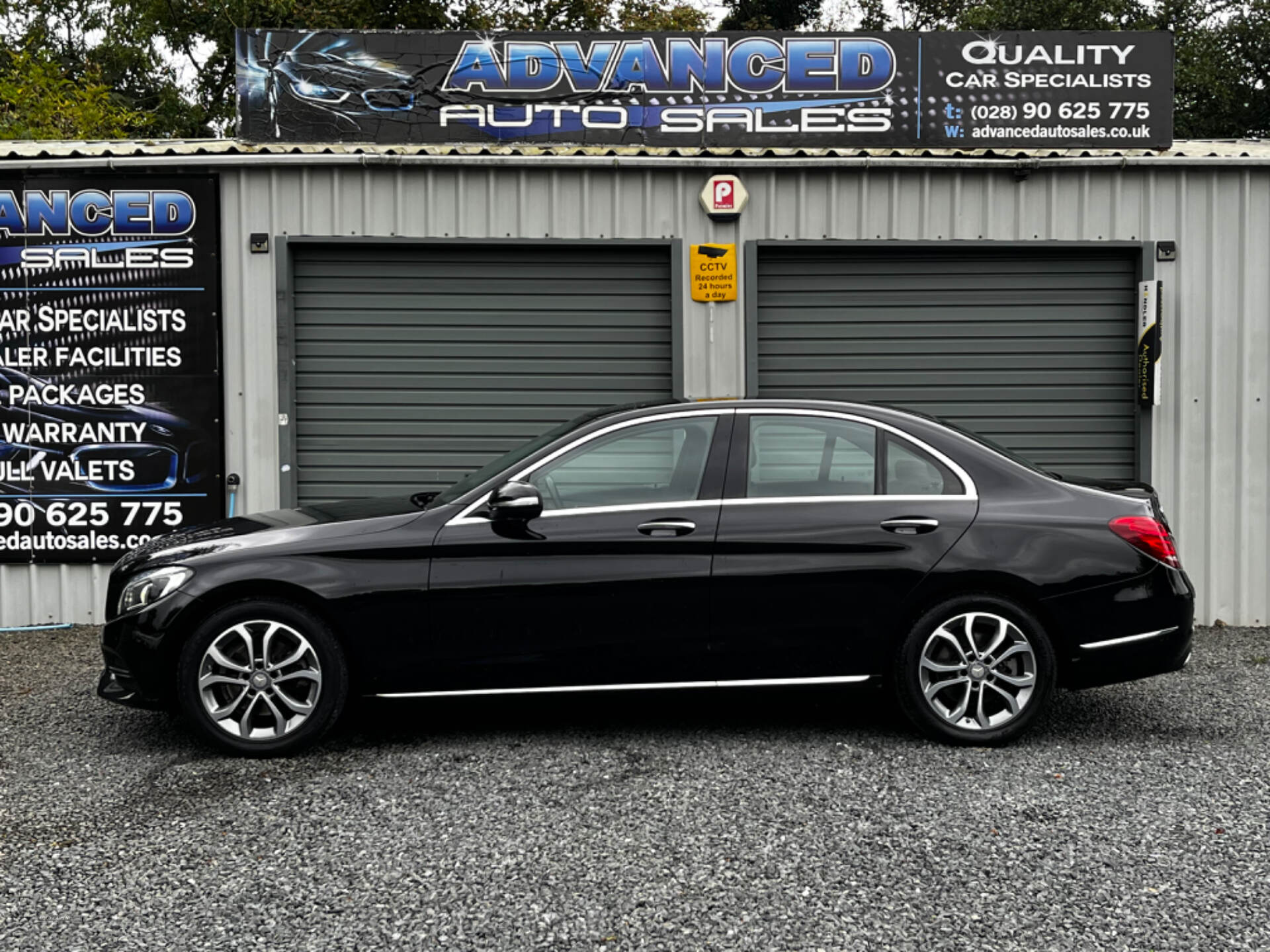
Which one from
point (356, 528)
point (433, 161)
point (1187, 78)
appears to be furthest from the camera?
point (1187, 78)

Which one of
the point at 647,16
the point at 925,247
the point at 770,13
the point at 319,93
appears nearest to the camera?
the point at 319,93

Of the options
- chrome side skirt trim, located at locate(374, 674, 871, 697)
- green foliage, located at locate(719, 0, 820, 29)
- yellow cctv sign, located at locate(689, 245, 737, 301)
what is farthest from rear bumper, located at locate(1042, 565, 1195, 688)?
green foliage, located at locate(719, 0, 820, 29)

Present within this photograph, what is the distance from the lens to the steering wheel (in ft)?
16.8

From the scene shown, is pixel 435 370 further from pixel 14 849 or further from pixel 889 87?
pixel 14 849

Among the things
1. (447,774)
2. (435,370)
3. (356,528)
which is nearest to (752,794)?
(447,774)

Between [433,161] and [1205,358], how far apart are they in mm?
5756

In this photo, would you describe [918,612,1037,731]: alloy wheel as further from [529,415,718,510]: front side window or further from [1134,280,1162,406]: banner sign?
[1134,280,1162,406]: banner sign

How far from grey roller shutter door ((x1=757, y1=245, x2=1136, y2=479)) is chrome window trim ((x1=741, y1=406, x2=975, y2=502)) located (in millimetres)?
3208

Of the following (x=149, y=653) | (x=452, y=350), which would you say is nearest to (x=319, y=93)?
(x=452, y=350)

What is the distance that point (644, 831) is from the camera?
4.05 meters

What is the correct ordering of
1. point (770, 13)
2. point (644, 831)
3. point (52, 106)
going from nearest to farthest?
1. point (644, 831)
2. point (52, 106)
3. point (770, 13)

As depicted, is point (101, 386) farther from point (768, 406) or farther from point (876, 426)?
point (876, 426)

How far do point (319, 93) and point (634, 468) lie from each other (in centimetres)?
468

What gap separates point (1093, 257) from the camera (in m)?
8.45
